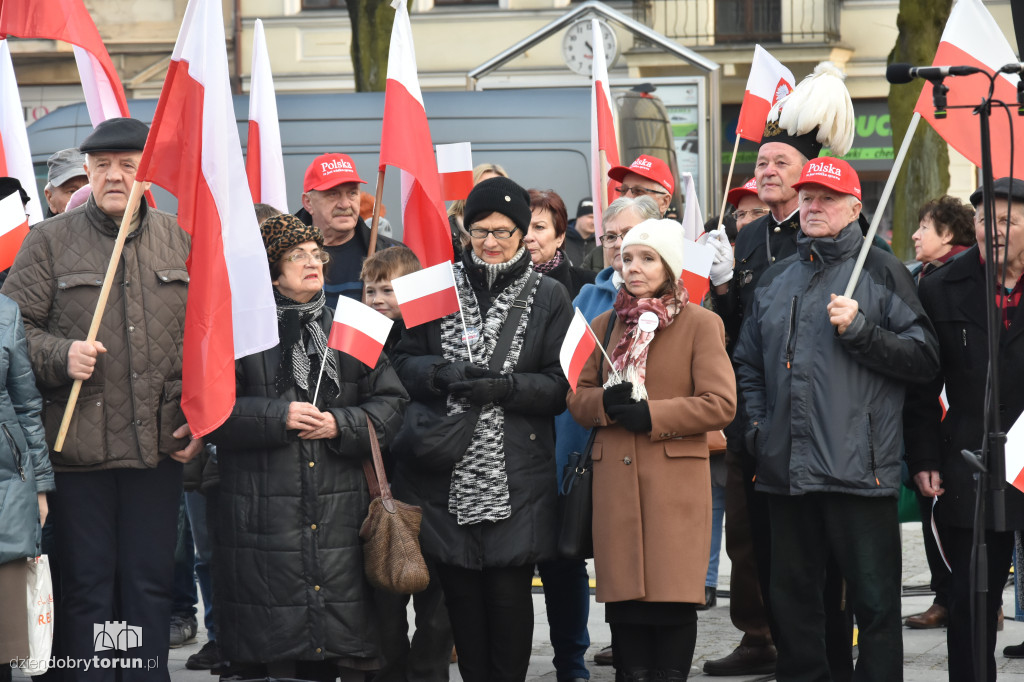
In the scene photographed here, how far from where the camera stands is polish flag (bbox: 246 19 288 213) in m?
7.12

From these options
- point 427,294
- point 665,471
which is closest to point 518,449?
point 665,471

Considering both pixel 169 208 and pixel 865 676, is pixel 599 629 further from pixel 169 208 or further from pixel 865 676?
pixel 169 208

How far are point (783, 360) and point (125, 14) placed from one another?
19833mm

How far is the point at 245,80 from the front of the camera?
22.9m

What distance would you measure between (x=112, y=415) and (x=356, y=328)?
95 centimetres

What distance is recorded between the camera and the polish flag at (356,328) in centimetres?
509

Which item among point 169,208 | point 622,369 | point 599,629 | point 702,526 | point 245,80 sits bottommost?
point 599,629

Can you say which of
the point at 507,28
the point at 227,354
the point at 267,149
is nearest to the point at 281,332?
the point at 227,354

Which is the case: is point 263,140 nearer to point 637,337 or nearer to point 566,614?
point 637,337

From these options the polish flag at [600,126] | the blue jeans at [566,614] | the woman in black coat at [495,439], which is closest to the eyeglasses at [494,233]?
the woman in black coat at [495,439]

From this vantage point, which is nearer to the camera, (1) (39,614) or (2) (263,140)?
(1) (39,614)

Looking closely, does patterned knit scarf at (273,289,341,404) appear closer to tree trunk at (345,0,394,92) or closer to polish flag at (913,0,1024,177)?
polish flag at (913,0,1024,177)

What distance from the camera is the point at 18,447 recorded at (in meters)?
4.80

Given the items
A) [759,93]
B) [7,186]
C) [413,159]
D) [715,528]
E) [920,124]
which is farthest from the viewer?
[920,124]
